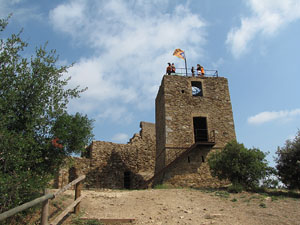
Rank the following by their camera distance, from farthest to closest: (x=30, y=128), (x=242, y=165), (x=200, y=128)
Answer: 1. (x=200, y=128)
2. (x=242, y=165)
3. (x=30, y=128)

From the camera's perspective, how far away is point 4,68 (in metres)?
7.76

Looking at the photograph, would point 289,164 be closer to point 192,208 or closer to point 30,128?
point 192,208

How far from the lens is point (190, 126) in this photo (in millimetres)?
16328

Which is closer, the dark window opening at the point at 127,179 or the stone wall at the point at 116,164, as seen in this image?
the stone wall at the point at 116,164

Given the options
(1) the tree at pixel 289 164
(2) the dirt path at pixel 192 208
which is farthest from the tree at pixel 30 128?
(1) the tree at pixel 289 164

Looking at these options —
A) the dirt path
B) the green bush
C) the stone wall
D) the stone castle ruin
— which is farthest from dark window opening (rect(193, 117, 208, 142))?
the dirt path

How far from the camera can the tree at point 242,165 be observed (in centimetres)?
1212

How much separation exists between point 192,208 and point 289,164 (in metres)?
6.34

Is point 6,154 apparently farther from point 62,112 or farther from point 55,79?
point 55,79

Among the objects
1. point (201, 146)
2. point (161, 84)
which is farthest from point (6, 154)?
point (161, 84)

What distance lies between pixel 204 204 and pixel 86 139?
4.72 metres

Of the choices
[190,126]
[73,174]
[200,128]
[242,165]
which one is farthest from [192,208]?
[73,174]

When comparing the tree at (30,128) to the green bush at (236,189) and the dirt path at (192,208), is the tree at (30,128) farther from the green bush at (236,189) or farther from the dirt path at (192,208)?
the green bush at (236,189)

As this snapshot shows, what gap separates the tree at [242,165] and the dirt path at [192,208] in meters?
1.68
